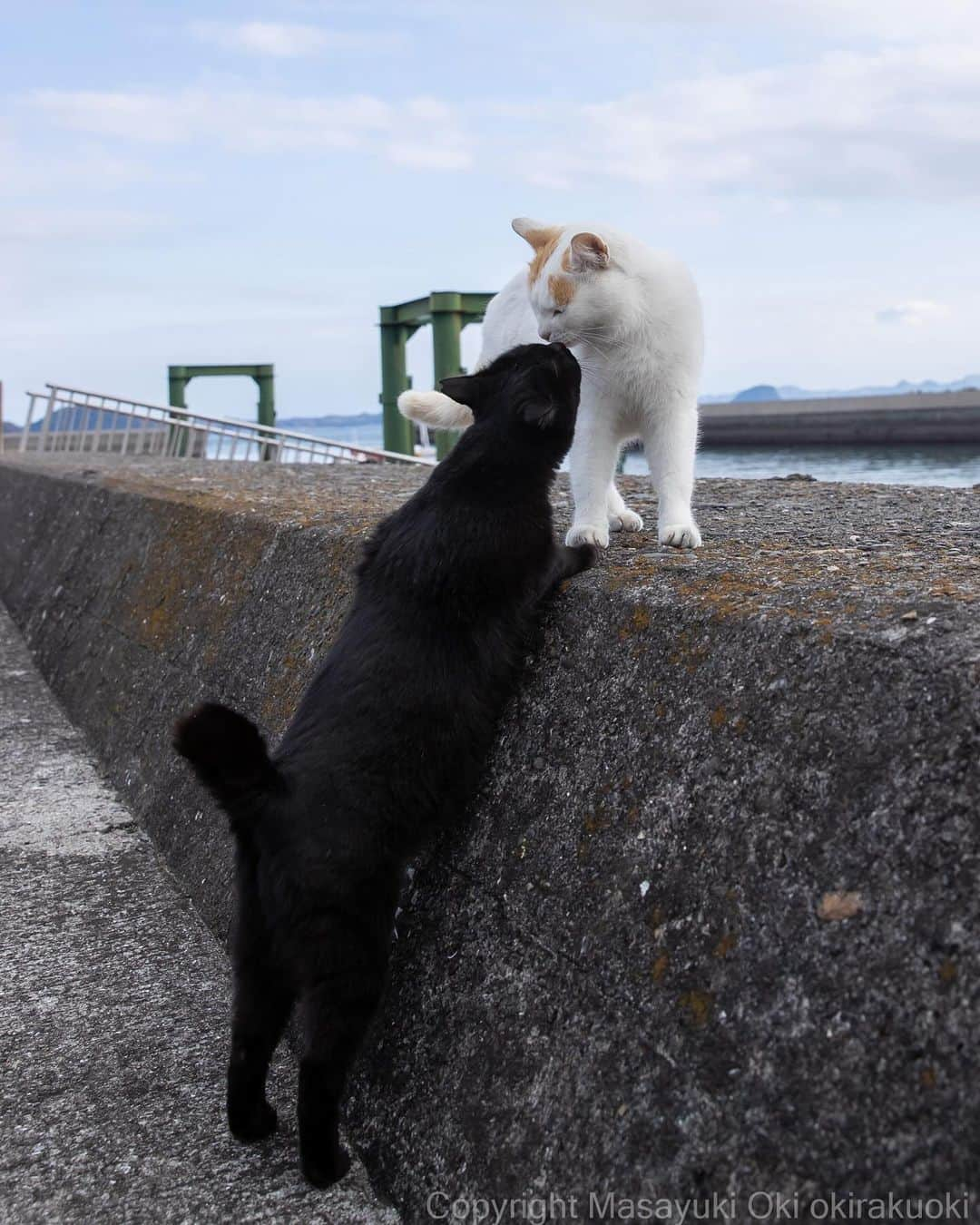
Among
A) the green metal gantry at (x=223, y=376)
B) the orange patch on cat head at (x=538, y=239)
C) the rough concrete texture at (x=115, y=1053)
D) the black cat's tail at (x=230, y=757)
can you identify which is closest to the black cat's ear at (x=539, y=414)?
the orange patch on cat head at (x=538, y=239)

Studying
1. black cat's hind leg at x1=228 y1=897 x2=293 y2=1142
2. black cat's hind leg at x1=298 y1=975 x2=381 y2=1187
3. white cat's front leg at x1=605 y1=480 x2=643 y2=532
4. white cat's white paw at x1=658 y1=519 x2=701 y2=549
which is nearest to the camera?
black cat's hind leg at x1=298 y1=975 x2=381 y2=1187

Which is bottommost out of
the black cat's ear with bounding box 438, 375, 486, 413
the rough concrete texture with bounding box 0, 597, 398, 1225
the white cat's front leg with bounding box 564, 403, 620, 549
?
the rough concrete texture with bounding box 0, 597, 398, 1225

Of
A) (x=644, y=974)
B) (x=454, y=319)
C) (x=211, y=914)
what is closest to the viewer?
(x=644, y=974)

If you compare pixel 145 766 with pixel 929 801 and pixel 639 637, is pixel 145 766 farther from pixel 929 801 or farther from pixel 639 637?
pixel 929 801

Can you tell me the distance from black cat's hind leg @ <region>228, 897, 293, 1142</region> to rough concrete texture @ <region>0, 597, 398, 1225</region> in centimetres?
6

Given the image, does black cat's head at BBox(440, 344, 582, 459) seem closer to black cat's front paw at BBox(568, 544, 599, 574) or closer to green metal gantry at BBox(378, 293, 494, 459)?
black cat's front paw at BBox(568, 544, 599, 574)

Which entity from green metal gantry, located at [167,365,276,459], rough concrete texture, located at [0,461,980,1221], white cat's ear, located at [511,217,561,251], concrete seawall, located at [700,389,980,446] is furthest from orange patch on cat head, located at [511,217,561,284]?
concrete seawall, located at [700,389,980,446]

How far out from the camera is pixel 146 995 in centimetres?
246

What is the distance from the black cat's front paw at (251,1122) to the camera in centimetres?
192

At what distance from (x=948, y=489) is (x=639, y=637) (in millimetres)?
3012

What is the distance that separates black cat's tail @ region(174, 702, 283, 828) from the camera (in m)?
1.83

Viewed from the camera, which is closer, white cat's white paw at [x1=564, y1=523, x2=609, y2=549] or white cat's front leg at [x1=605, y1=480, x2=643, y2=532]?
white cat's white paw at [x1=564, y1=523, x2=609, y2=549]

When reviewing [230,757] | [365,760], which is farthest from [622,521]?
[230,757]

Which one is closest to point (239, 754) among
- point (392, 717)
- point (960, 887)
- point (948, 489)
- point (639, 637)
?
point (392, 717)
